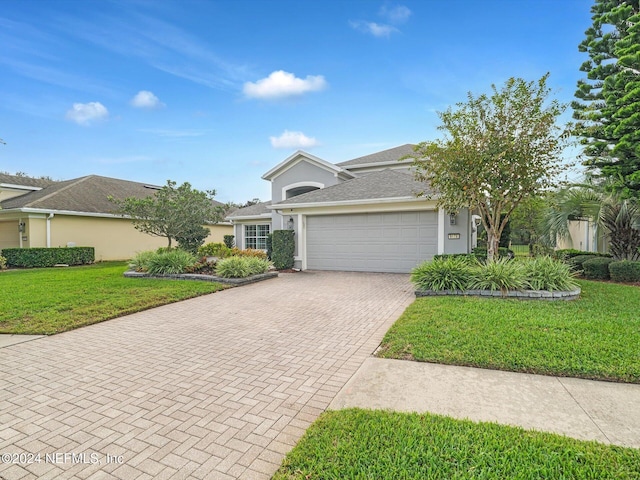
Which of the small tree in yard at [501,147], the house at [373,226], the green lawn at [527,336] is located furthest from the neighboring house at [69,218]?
the green lawn at [527,336]

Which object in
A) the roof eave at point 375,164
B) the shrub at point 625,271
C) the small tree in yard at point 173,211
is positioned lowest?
the shrub at point 625,271

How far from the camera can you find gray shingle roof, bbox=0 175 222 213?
1680 centimetres

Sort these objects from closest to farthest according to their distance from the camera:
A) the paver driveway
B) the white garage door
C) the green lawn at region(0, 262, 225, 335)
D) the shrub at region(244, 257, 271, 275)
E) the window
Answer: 1. the paver driveway
2. the green lawn at region(0, 262, 225, 335)
3. the shrub at region(244, 257, 271, 275)
4. the white garage door
5. the window

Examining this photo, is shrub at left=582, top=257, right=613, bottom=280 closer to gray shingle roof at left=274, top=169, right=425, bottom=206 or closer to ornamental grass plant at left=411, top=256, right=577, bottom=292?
ornamental grass plant at left=411, top=256, right=577, bottom=292

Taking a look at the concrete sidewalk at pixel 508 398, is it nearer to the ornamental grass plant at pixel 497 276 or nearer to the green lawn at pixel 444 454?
the green lawn at pixel 444 454

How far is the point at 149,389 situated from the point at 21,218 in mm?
18222

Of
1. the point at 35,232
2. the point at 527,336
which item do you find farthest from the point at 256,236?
the point at 527,336

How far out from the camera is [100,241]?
1827 centimetres

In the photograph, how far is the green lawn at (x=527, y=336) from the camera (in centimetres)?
384

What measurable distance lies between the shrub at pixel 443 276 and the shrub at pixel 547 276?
1278mm

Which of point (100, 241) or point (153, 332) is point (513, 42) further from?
point (100, 241)

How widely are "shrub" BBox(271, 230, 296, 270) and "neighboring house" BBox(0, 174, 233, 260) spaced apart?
1104cm

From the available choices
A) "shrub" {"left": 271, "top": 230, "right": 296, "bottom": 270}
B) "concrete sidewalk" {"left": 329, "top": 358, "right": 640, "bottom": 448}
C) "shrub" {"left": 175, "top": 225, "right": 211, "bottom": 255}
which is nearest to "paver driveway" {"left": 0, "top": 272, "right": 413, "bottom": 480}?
"concrete sidewalk" {"left": 329, "top": 358, "right": 640, "bottom": 448}

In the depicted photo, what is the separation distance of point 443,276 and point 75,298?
29.4 ft
